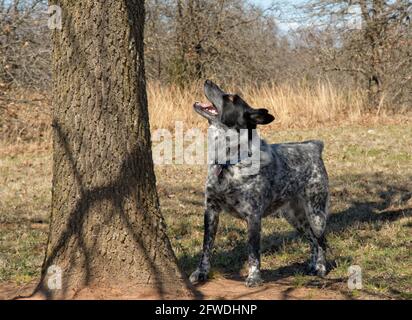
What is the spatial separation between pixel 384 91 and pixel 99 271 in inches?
657

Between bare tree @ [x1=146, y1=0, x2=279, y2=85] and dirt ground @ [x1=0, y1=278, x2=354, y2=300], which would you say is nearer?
dirt ground @ [x1=0, y1=278, x2=354, y2=300]

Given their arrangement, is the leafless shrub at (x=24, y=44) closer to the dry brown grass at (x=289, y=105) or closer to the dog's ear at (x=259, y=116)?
the dry brown grass at (x=289, y=105)

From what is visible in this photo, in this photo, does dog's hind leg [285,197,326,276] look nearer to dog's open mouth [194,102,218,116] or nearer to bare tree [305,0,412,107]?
dog's open mouth [194,102,218,116]

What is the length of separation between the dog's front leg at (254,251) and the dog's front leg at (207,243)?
0.34 metres

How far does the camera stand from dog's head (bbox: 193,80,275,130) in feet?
19.0

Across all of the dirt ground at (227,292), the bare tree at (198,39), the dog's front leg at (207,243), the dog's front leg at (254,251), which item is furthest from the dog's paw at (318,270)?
the bare tree at (198,39)

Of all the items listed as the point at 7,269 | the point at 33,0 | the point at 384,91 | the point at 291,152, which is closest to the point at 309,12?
the point at 384,91

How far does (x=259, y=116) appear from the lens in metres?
5.77

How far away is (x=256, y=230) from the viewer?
5621 millimetres

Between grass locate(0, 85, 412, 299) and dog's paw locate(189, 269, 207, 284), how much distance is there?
0.68 feet

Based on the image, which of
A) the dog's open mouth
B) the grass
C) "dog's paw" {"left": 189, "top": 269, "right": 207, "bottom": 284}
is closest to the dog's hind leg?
the grass

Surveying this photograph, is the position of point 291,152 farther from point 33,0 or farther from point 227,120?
point 33,0

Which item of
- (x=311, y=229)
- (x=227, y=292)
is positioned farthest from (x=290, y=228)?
(x=227, y=292)
